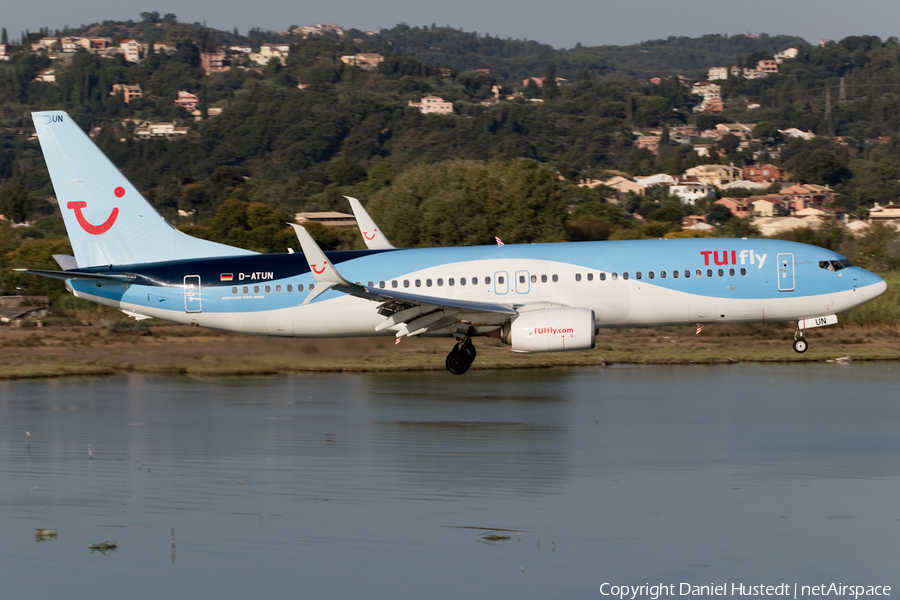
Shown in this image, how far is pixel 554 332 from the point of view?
2742 centimetres

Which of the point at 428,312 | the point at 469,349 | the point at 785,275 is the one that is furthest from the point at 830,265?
the point at 428,312

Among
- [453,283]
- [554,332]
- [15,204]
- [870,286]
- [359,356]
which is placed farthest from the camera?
[15,204]

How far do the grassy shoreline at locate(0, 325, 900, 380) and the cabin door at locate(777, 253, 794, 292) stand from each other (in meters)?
10.7

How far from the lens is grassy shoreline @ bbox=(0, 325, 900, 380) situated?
111 ft

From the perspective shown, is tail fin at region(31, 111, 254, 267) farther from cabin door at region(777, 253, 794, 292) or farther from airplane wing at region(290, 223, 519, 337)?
cabin door at region(777, 253, 794, 292)

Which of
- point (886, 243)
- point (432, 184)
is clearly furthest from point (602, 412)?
point (432, 184)

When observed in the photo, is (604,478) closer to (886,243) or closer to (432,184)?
(886,243)

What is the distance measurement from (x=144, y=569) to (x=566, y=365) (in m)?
24.5

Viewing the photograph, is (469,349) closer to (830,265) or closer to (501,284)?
(501,284)

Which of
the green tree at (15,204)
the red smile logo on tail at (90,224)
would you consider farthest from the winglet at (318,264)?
the green tree at (15,204)

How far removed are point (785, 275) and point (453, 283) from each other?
918 cm

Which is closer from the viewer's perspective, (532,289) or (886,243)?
(532,289)

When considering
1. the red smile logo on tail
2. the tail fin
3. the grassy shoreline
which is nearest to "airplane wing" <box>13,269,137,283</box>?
the tail fin

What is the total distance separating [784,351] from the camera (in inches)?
1619
